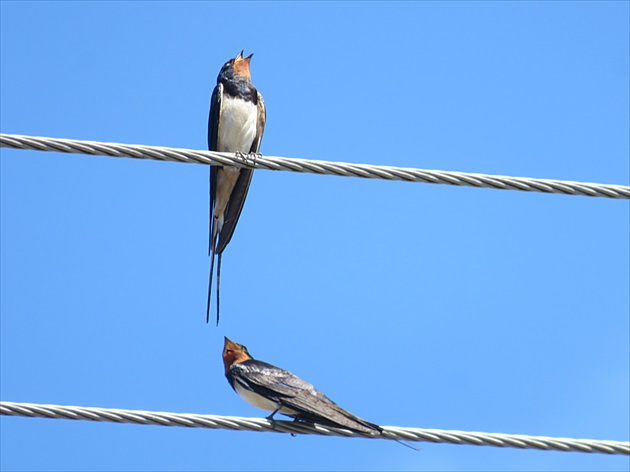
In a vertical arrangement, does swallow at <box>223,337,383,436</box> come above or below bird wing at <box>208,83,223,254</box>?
below

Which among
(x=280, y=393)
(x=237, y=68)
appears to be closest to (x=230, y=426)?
(x=280, y=393)

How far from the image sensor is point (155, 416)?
4133 mm

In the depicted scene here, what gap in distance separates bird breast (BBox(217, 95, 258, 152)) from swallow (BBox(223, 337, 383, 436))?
164 cm

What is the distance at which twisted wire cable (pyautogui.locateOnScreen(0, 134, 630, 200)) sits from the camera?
4.52 m

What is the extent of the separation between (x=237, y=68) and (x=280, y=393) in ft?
11.2

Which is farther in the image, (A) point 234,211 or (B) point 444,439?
(A) point 234,211

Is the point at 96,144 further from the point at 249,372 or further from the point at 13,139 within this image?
the point at 249,372

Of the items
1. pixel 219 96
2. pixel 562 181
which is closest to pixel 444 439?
pixel 562 181

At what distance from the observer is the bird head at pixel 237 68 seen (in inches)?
342

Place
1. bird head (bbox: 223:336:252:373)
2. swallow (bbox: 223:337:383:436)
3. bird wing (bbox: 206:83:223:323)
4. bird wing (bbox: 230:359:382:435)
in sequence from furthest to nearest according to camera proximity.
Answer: bird wing (bbox: 206:83:223:323)
bird head (bbox: 223:336:252:373)
swallow (bbox: 223:337:383:436)
bird wing (bbox: 230:359:382:435)

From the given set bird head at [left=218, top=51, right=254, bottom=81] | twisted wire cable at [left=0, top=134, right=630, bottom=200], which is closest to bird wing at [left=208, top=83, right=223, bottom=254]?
bird head at [left=218, top=51, right=254, bottom=81]

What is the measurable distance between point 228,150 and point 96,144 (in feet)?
12.7

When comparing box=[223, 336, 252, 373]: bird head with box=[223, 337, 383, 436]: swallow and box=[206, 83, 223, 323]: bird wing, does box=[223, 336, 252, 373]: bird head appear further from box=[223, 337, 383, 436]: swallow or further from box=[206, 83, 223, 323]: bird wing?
box=[206, 83, 223, 323]: bird wing

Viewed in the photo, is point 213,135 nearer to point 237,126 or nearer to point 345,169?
point 237,126
